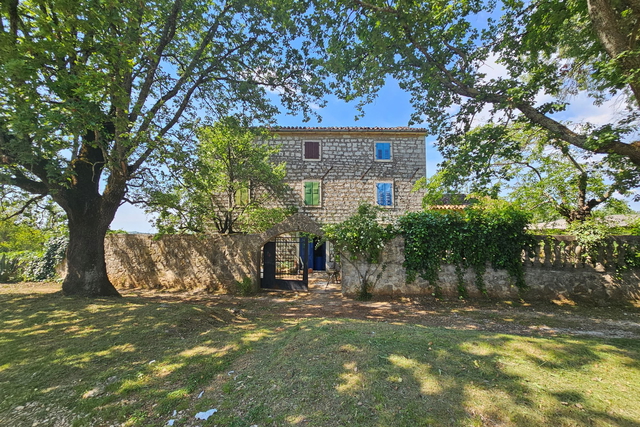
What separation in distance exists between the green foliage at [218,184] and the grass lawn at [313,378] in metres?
3.79

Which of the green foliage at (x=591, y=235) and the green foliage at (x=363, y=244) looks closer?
the green foliage at (x=591, y=235)

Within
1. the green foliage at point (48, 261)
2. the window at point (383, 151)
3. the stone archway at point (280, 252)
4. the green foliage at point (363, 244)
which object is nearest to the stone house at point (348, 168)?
the window at point (383, 151)

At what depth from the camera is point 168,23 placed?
5.38 meters

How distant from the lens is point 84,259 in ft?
20.2

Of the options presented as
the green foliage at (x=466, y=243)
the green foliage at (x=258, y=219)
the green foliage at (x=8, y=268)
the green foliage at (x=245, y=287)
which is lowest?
the green foliage at (x=245, y=287)

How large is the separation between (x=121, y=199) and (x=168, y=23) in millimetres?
4400

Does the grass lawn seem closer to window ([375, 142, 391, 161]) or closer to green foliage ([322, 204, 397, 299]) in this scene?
green foliage ([322, 204, 397, 299])

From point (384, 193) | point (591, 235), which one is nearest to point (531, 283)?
point (591, 235)

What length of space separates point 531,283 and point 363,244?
15.4 ft

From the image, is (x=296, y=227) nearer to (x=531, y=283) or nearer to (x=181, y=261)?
(x=181, y=261)

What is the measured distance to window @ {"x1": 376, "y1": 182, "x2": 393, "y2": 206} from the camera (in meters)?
13.7

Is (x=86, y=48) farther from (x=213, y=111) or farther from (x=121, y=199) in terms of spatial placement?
(x=121, y=199)

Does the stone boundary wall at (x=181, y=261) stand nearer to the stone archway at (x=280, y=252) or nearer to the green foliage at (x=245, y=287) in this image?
the green foliage at (x=245, y=287)

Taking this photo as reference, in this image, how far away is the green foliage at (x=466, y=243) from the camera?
272 inches
